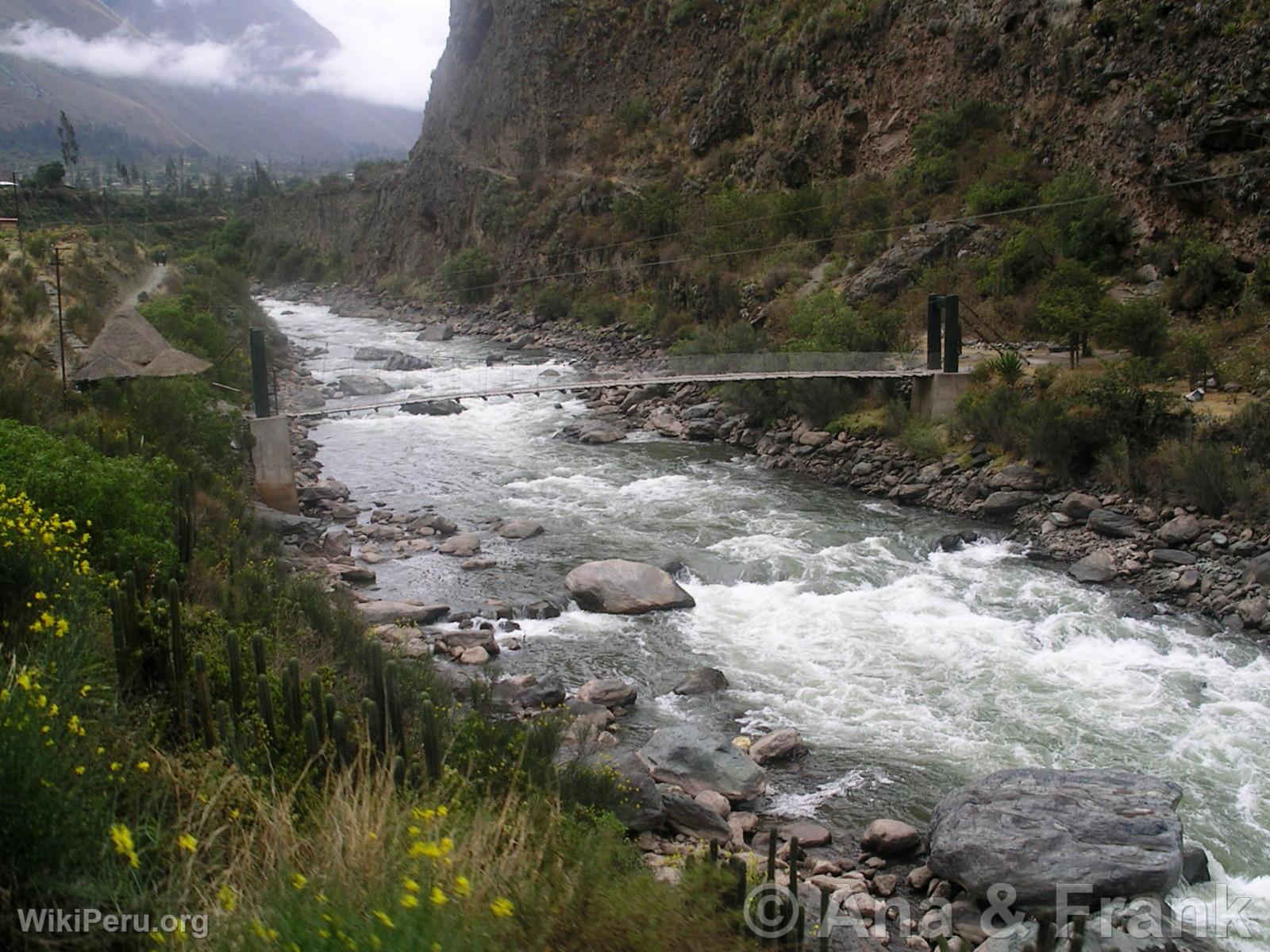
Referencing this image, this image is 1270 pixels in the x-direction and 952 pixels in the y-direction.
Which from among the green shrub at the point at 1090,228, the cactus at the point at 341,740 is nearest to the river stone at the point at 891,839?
the cactus at the point at 341,740

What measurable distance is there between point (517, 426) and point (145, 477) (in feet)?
50.2

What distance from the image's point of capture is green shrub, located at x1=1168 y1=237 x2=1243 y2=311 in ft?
62.2

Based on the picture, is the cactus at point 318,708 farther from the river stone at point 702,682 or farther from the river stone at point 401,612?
the river stone at point 401,612

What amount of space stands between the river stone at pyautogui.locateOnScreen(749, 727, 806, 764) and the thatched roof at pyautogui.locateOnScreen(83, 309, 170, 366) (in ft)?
38.6

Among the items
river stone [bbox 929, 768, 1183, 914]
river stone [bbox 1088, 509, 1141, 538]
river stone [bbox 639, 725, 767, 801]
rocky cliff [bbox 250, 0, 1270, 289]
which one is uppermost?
rocky cliff [bbox 250, 0, 1270, 289]

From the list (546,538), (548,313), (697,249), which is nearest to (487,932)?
(546,538)

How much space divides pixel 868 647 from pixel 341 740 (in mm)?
7091

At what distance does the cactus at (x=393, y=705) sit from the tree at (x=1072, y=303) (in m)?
15.4

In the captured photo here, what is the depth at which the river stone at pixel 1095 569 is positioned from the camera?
12.9m

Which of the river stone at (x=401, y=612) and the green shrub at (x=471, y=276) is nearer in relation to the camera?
the river stone at (x=401, y=612)

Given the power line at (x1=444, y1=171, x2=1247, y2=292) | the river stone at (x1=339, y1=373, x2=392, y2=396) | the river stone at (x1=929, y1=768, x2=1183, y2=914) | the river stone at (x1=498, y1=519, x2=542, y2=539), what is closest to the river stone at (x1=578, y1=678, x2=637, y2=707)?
the river stone at (x1=929, y1=768, x2=1183, y2=914)

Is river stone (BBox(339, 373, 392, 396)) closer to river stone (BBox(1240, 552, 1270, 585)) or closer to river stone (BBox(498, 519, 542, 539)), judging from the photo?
river stone (BBox(498, 519, 542, 539))

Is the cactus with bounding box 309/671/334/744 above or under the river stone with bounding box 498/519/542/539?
above

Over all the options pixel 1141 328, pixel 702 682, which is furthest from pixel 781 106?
pixel 702 682
